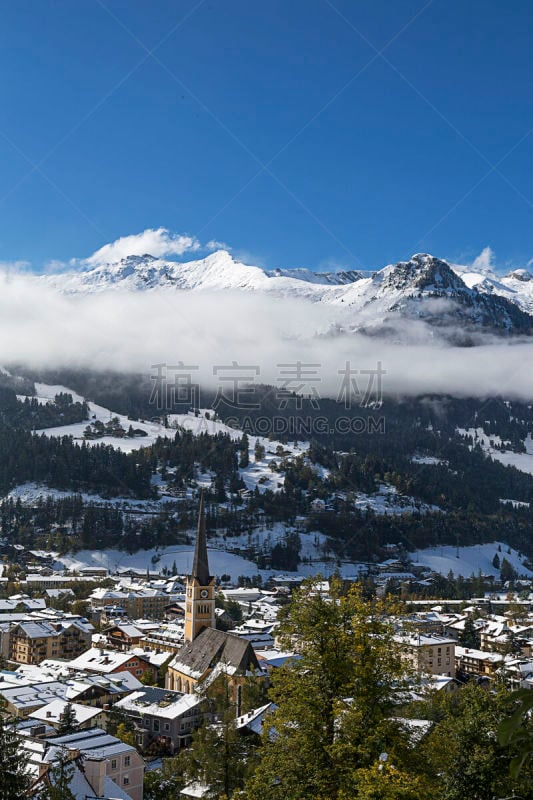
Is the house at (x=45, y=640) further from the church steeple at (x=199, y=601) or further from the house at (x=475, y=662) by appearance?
the house at (x=475, y=662)

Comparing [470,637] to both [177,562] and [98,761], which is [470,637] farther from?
[177,562]

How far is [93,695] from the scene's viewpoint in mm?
60375

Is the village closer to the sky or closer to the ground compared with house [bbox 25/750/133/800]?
closer to the ground

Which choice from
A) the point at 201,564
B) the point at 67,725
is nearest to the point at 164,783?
the point at 67,725

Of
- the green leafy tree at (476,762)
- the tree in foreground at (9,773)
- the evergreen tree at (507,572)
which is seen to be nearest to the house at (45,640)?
the tree in foreground at (9,773)

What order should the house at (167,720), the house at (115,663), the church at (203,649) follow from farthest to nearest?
the house at (115,663) < the church at (203,649) < the house at (167,720)

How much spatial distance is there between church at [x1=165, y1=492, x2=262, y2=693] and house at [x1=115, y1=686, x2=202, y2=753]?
12.2 ft

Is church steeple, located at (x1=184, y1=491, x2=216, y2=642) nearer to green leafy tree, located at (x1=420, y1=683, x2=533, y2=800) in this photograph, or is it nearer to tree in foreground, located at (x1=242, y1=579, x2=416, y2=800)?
green leafy tree, located at (x1=420, y1=683, x2=533, y2=800)

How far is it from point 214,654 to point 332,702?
52856 millimetres

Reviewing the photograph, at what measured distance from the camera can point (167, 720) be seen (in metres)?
52.6

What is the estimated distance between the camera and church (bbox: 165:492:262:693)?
62469mm

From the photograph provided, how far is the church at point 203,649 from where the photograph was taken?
62.5 m

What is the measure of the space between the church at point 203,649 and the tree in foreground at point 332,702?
3939cm

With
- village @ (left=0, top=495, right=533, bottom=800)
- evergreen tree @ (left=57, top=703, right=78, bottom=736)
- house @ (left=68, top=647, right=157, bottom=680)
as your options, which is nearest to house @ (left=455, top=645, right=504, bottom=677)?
village @ (left=0, top=495, right=533, bottom=800)
